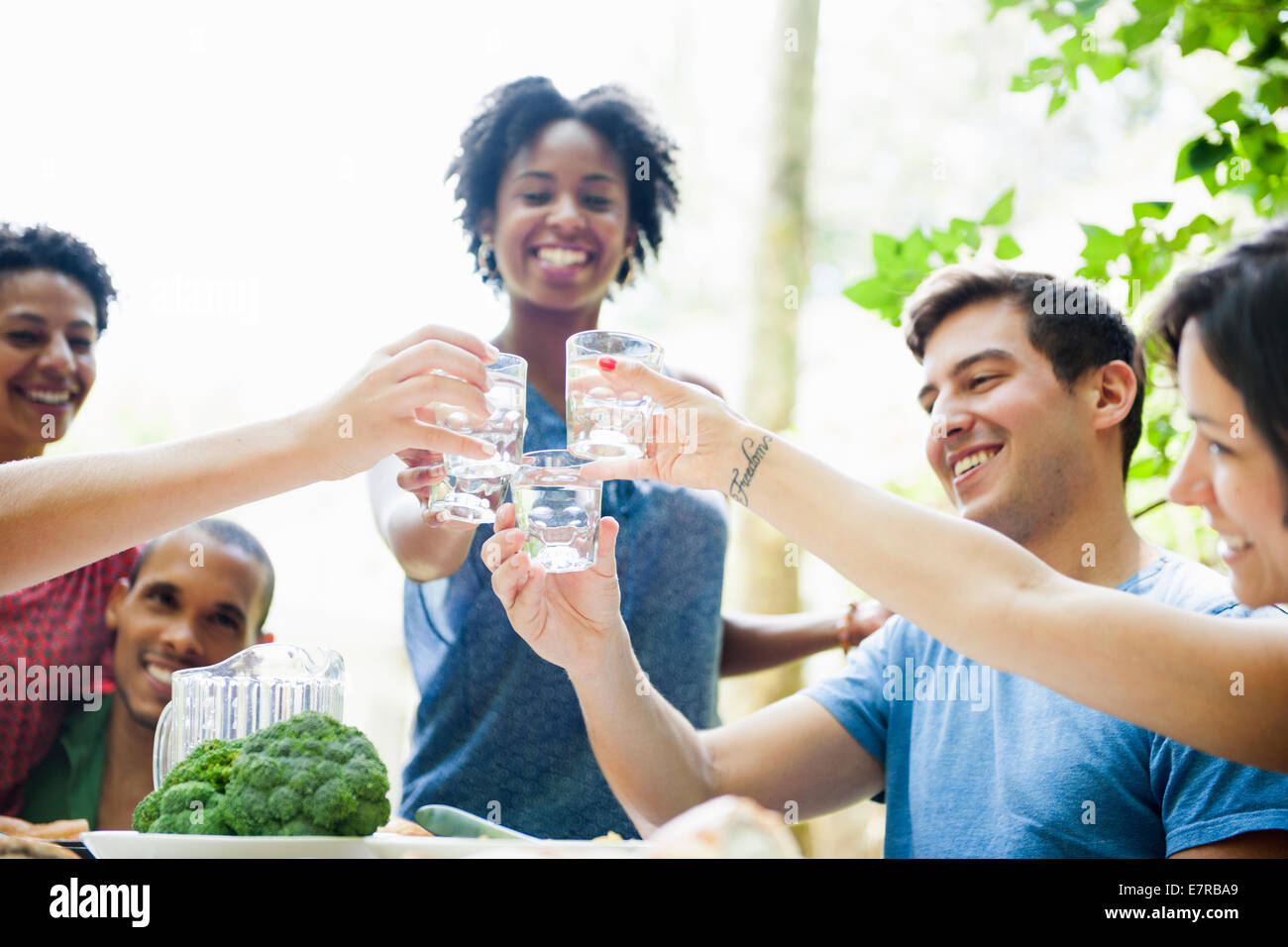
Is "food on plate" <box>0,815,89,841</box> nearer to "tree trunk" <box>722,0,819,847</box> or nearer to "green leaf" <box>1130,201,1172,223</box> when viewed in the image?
"green leaf" <box>1130,201,1172,223</box>

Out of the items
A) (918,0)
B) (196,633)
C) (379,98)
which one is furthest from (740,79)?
(196,633)

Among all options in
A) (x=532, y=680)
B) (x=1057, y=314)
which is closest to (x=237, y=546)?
(x=532, y=680)

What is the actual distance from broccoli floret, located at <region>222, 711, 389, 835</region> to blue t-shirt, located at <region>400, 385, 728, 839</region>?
0.79m

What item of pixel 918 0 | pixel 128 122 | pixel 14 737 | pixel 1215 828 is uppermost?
pixel 918 0

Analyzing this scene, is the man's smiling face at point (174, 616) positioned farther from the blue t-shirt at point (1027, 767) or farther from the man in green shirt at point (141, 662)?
the blue t-shirt at point (1027, 767)

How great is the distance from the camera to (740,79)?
368cm

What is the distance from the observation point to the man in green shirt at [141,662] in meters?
1.74

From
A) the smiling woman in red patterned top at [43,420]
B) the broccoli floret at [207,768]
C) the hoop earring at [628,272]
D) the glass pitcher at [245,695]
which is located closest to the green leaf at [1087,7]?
the hoop earring at [628,272]

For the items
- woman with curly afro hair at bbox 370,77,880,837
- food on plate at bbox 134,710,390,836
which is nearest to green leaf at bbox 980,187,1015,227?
woman with curly afro hair at bbox 370,77,880,837

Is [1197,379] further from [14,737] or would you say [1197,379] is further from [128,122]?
[128,122]

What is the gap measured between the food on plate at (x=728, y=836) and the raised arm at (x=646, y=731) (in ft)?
1.47

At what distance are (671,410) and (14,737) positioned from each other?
132 cm

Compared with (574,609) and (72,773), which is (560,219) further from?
(72,773)

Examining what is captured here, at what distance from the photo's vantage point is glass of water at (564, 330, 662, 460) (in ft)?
3.88
